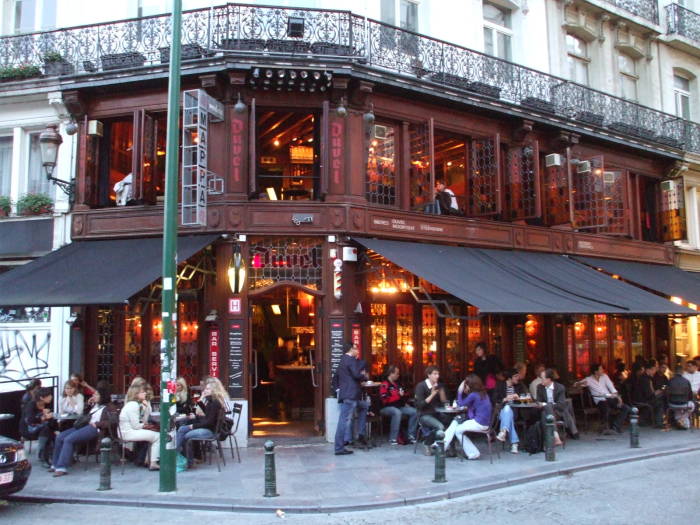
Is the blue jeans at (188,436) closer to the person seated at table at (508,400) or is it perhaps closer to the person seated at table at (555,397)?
the person seated at table at (508,400)

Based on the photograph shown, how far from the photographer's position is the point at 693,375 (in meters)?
15.7

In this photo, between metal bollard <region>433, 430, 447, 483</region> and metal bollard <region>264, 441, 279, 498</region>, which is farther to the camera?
metal bollard <region>433, 430, 447, 483</region>

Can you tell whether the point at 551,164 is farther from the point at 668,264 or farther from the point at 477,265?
the point at 668,264

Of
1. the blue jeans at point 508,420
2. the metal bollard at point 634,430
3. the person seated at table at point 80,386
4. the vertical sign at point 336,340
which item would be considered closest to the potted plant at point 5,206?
the person seated at table at point 80,386

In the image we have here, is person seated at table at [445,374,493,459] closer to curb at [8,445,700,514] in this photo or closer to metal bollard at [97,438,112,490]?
curb at [8,445,700,514]

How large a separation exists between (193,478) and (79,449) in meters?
2.85

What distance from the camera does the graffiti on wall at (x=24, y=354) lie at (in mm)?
13633

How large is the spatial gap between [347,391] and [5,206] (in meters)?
8.66

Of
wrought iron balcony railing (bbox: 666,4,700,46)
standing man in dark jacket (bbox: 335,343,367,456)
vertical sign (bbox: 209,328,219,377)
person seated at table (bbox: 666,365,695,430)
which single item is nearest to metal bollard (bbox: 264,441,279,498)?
standing man in dark jacket (bbox: 335,343,367,456)

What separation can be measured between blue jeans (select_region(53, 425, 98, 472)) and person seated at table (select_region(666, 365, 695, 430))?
38.5ft

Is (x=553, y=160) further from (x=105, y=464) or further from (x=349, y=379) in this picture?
(x=105, y=464)

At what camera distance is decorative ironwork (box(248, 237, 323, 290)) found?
1277cm

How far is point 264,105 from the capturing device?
512 inches

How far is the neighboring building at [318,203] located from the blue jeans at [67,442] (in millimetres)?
2027
